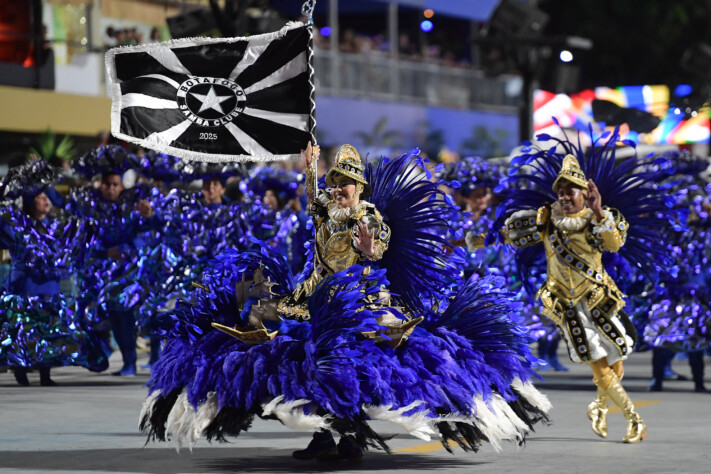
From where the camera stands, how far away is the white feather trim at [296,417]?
8195mm

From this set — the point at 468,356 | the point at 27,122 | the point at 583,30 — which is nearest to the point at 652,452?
the point at 468,356

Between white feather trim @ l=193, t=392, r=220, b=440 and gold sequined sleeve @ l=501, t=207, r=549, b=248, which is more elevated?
gold sequined sleeve @ l=501, t=207, r=549, b=248

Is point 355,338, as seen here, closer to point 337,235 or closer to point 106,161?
point 337,235

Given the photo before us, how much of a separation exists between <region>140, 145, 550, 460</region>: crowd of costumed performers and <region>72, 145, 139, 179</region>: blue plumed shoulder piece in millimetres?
5529

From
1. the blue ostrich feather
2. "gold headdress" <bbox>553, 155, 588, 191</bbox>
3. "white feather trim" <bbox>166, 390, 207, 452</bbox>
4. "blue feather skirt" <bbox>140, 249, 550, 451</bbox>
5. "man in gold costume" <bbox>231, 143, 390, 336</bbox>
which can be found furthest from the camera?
"gold headdress" <bbox>553, 155, 588, 191</bbox>

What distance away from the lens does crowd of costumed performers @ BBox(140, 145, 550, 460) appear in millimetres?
8383

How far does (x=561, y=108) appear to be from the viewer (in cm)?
3544

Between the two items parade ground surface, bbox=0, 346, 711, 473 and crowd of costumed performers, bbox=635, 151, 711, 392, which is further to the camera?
crowd of costumed performers, bbox=635, 151, 711, 392

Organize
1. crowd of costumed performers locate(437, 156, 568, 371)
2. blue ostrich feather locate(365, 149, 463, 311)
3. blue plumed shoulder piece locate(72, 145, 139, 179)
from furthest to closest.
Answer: blue plumed shoulder piece locate(72, 145, 139, 179) < crowd of costumed performers locate(437, 156, 568, 371) < blue ostrich feather locate(365, 149, 463, 311)

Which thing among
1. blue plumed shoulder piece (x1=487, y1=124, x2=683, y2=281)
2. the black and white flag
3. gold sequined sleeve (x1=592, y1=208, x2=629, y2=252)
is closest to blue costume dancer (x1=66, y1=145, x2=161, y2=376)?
the black and white flag

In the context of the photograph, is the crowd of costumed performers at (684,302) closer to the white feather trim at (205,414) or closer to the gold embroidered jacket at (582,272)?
the gold embroidered jacket at (582,272)

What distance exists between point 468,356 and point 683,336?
5.22m

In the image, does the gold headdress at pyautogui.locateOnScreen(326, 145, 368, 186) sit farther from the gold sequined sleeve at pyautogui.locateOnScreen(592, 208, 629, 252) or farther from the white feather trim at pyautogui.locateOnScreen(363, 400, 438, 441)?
the gold sequined sleeve at pyautogui.locateOnScreen(592, 208, 629, 252)

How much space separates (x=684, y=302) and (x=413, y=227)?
5051mm
